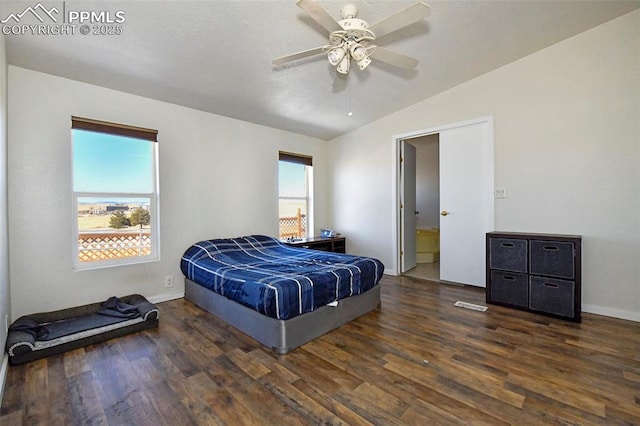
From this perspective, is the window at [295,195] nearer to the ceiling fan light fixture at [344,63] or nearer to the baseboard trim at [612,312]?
the ceiling fan light fixture at [344,63]

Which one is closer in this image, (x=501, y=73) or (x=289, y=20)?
(x=289, y=20)

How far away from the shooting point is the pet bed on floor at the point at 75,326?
2.05 m

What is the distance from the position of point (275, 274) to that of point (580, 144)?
11.0 feet

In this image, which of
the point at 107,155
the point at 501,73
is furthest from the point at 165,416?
the point at 501,73

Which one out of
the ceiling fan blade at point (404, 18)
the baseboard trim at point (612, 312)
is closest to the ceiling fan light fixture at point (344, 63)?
the ceiling fan blade at point (404, 18)

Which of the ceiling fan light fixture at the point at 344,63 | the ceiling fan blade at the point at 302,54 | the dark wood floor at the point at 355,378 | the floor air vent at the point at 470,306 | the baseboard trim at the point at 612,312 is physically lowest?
the dark wood floor at the point at 355,378

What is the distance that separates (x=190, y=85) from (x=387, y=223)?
3294 millimetres

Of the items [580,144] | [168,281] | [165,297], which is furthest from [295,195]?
[580,144]

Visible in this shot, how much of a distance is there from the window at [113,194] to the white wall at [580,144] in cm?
392

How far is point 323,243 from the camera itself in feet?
15.3

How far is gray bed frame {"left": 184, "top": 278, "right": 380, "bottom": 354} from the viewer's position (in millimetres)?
2172

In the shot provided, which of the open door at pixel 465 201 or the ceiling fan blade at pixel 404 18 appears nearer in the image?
the ceiling fan blade at pixel 404 18

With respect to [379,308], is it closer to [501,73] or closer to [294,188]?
[294,188]

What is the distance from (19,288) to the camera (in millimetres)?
2531
